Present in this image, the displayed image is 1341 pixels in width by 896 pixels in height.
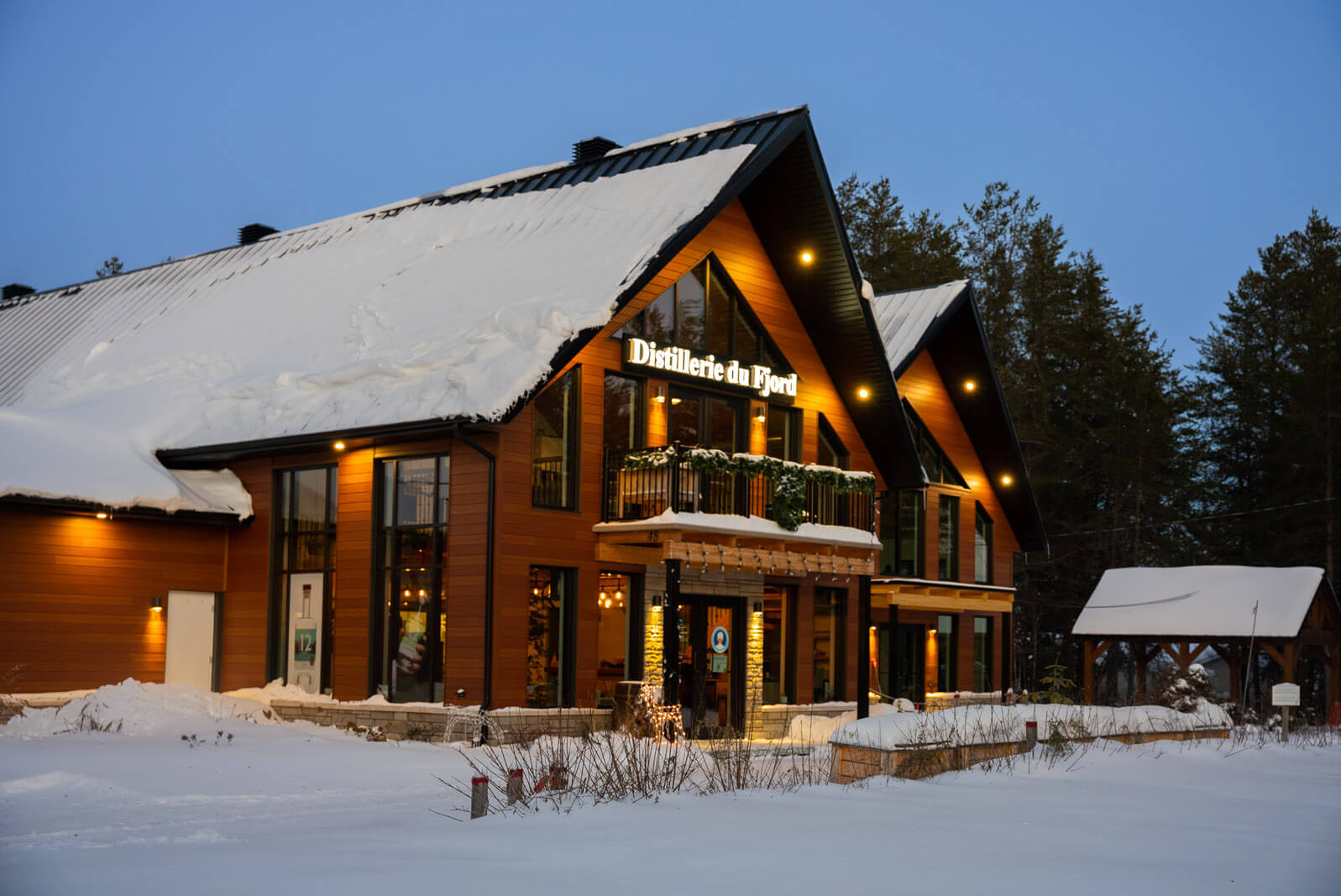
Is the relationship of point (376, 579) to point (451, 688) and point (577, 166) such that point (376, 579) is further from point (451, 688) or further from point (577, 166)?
point (577, 166)

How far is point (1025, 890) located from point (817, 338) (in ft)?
57.9

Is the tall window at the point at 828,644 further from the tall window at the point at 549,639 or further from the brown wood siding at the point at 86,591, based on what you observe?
the brown wood siding at the point at 86,591

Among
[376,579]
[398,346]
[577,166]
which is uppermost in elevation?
[577,166]

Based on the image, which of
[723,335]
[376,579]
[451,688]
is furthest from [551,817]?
[723,335]

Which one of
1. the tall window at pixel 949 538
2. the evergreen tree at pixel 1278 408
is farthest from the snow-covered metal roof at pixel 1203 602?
the evergreen tree at pixel 1278 408

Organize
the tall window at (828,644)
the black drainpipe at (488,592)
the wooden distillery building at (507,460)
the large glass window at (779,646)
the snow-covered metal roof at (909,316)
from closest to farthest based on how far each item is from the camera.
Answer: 1. the black drainpipe at (488,592)
2. the wooden distillery building at (507,460)
3. the large glass window at (779,646)
4. the tall window at (828,644)
5. the snow-covered metal roof at (909,316)

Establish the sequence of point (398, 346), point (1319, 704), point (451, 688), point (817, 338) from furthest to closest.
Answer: point (1319, 704) → point (817, 338) → point (398, 346) → point (451, 688)

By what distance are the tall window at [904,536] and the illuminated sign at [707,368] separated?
557 cm

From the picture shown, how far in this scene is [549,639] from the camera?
2048 centimetres

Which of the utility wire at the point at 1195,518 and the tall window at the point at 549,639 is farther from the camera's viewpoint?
the utility wire at the point at 1195,518

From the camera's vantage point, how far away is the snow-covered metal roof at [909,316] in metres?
29.2

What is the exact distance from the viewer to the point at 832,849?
962 centimetres

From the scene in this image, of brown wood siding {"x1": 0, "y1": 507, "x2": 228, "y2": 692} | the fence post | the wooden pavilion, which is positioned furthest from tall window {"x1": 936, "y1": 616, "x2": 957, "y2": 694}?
the fence post

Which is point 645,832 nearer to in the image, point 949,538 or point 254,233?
point 949,538
